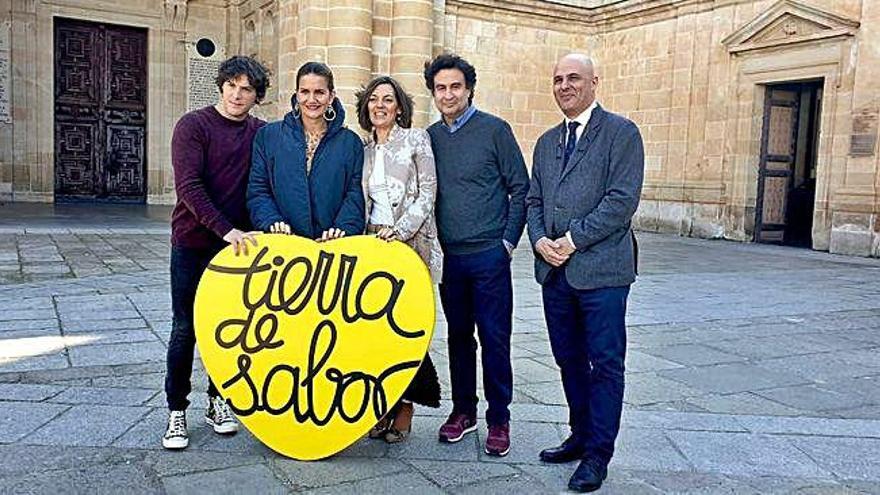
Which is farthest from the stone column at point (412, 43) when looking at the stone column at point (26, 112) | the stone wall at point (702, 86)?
the stone column at point (26, 112)

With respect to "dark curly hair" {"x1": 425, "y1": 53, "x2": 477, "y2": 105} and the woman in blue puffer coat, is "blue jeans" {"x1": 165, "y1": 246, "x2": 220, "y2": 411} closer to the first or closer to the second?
the woman in blue puffer coat

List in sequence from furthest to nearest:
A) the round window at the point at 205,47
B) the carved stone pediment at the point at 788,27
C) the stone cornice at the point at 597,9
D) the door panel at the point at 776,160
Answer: the round window at the point at 205,47, the stone cornice at the point at 597,9, the door panel at the point at 776,160, the carved stone pediment at the point at 788,27

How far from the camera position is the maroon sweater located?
302 centimetres

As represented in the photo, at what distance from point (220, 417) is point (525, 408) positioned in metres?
1.45

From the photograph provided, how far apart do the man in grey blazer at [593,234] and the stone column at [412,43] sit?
399 inches

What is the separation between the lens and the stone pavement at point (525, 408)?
2.91 m

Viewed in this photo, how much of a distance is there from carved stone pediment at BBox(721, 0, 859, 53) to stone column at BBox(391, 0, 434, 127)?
536 centimetres

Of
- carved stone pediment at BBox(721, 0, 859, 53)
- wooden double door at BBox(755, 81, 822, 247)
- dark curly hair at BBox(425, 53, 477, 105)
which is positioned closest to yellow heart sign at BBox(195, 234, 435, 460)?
dark curly hair at BBox(425, 53, 477, 105)

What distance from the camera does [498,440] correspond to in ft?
10.5

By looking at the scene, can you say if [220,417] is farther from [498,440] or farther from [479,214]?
[479,214]

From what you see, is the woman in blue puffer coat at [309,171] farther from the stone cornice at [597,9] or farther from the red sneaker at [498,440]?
the stone cornice at [597,9]

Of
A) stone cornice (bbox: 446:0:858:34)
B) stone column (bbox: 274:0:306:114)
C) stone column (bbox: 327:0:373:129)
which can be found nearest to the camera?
stone column (bbox: 327:0:373:129)

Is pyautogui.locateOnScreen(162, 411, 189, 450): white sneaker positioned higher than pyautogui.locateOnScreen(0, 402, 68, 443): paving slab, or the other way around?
pyautogui.locateOnScreen(162, 411, 189, 450): white sneaker

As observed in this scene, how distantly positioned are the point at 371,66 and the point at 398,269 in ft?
34.8
